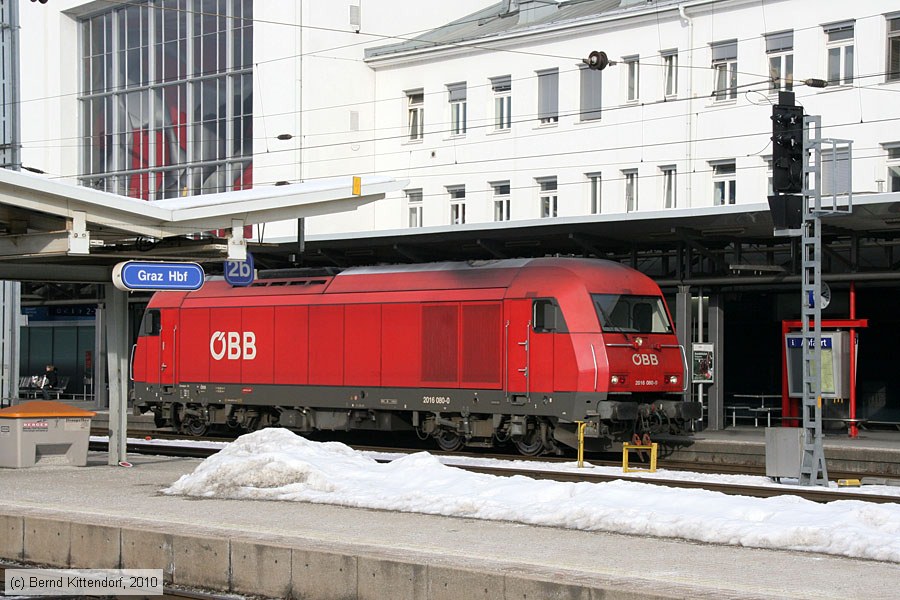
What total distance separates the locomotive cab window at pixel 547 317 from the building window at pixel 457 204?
51.8 ft

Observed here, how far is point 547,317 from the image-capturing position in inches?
875

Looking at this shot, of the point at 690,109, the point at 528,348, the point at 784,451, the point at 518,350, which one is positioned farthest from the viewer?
the point at 690,109

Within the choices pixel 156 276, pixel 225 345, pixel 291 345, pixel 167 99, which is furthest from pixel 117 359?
pixel 167 99

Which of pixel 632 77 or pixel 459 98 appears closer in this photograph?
pixel 632 77

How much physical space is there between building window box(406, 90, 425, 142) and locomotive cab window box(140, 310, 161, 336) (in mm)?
12182

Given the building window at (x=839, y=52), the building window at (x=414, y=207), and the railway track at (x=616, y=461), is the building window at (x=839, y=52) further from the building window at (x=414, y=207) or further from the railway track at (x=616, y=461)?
the building window at (x=414, y=207)

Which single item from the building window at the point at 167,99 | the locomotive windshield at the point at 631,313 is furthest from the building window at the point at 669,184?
the building window at the point at 167,99

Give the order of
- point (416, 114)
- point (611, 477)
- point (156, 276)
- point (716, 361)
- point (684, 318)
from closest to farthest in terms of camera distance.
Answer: point (156, 276) → point (611, 477) → point (684, 318) → point (716, 361) → point (416, 114)

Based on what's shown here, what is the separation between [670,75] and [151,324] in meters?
13.8

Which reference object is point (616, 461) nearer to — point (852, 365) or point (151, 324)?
point (852, 365)

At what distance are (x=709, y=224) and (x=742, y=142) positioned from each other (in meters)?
7.42

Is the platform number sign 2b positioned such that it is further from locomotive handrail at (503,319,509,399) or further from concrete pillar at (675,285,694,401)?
concrete pillar at (675,285,694,401)

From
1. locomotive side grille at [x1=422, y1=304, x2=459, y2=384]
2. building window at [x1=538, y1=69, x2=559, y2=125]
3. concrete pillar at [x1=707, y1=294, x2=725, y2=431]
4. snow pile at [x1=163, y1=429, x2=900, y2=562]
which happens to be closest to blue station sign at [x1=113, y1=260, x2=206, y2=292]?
snow pile at [x1=163, y1=429, x2=900, y2=562]

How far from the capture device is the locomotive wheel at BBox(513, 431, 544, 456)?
23094 millimetres
